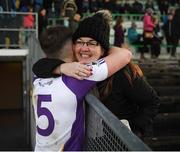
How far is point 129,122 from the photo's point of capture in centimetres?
296

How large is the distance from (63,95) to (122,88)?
1.20 feet

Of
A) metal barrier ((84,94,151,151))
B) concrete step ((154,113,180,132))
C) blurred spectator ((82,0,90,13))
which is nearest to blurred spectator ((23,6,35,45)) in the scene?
blurred spectator ((82,0,90,13))

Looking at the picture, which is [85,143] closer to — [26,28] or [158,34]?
[26,28]

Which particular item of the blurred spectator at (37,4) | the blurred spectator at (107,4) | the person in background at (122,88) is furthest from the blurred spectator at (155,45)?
the person in background at (122,88)

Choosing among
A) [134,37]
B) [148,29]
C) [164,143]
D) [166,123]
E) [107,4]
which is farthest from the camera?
[107,4]

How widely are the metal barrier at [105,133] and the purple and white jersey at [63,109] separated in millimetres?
58

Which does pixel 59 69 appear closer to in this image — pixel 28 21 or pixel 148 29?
pixel 28 21

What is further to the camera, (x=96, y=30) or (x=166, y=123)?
(x=166, y=123)

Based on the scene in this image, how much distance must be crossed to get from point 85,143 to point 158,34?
16.1 metres

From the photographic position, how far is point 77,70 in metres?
2.67

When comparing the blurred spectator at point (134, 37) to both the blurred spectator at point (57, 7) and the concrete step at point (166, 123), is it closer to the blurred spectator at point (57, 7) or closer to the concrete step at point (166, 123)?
the blurred spectator at point (57, 7)

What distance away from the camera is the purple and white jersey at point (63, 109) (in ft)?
8.91

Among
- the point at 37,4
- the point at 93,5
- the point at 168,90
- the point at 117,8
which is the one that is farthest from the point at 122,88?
the point at 117,8

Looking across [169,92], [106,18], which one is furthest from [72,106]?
[169,92]
